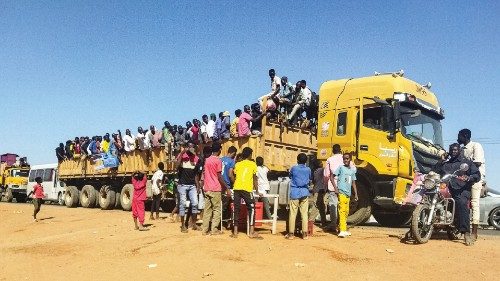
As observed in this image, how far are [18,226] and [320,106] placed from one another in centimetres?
1038

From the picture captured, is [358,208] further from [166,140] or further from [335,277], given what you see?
[166,140]

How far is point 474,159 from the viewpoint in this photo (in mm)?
8070

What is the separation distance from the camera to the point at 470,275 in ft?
18.9

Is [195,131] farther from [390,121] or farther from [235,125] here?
[390,121]

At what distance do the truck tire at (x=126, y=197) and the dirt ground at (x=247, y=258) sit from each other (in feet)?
26.4

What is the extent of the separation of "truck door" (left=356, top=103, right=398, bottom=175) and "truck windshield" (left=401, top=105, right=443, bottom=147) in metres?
0.42

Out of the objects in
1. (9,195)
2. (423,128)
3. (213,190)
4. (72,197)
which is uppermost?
(423,128)

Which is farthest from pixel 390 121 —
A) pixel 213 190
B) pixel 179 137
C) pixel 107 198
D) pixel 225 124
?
pixel 107 198

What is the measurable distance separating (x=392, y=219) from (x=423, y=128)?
2.88 metres

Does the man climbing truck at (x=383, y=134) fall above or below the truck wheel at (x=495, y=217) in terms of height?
above

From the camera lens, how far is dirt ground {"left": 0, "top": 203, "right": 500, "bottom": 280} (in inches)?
229

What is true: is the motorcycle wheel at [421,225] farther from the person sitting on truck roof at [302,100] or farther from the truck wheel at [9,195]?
the truck wheel at [9,195]

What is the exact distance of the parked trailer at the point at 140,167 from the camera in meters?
11.2

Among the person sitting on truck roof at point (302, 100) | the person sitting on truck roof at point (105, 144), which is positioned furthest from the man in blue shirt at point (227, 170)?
the person sitting on truck roof at point (105, 144)
